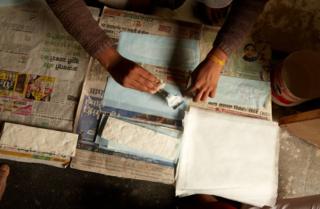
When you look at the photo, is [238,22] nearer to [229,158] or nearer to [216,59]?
[216,59]

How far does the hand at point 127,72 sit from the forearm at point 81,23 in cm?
2

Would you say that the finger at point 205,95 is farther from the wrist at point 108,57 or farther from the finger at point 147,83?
the wrist at point 108,57

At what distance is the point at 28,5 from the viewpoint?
0.83 meters

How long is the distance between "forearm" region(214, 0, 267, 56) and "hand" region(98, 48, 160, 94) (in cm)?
19

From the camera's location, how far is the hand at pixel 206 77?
72 cm

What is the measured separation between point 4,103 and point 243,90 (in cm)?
63

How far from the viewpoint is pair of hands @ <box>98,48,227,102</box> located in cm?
71

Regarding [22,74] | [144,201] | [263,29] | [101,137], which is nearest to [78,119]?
[101,137]

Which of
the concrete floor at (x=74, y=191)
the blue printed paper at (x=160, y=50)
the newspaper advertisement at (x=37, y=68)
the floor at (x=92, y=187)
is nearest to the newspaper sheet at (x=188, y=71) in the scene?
the blue printed paper at (x=160, y=50)

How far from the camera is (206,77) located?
0.72m

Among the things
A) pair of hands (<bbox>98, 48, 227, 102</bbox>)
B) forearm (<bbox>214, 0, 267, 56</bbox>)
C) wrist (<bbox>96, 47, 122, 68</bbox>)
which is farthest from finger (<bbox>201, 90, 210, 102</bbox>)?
wrist (<bbox>96, 47, 122, 68</bbox>)

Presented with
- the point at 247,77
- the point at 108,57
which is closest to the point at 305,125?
the point at 247,77

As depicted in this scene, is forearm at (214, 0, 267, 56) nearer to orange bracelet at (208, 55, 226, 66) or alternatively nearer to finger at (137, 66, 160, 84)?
orange bracelet at (208, 55, 226, 66)

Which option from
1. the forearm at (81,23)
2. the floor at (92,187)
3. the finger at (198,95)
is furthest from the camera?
the floor at (92,187)
